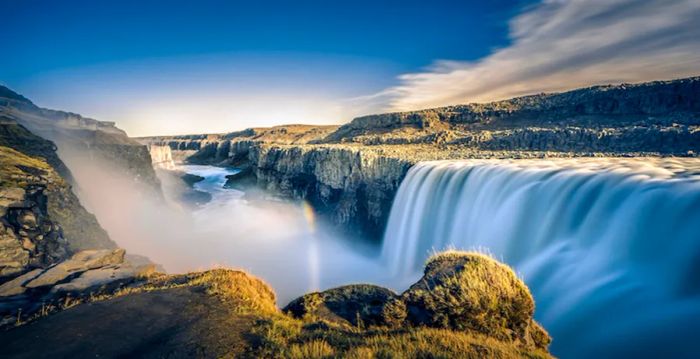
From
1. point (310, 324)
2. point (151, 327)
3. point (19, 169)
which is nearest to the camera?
point (151, 327)

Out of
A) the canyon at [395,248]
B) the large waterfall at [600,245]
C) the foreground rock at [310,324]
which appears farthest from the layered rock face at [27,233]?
the large waterfall at [600,245]

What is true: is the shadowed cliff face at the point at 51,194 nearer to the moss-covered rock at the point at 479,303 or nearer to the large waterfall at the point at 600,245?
the moss-covered rock at the point at 479,303

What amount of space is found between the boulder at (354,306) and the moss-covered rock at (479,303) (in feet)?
1.25

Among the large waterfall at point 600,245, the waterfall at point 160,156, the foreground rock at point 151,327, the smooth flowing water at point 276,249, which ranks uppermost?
the waterfall at point 160,156

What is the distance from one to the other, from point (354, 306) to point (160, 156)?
8079cm

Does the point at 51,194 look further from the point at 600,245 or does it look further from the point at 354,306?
the point at 600,245

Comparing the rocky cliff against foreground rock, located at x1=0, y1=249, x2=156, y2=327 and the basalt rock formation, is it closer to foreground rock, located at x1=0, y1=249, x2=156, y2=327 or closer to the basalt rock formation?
the basalt rock formation

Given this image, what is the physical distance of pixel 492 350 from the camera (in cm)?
470

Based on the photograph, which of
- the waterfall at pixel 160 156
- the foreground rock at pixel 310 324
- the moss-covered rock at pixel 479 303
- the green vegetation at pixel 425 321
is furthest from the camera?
the waterfall at pixel 160 156

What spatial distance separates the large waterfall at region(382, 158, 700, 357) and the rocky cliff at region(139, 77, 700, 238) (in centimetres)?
1116

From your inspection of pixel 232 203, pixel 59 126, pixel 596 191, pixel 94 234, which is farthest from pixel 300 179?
pixel 596 191

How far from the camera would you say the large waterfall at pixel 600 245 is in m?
6.98

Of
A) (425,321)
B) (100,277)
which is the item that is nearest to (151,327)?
(425,321)

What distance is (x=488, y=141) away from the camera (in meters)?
37.0
